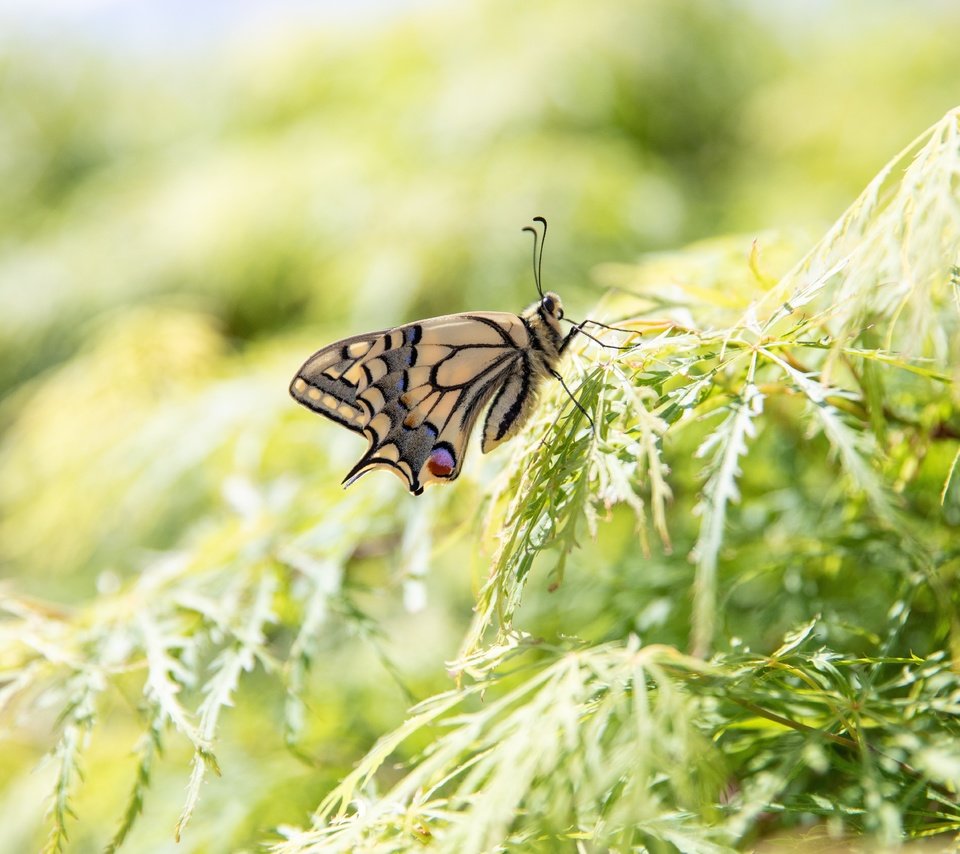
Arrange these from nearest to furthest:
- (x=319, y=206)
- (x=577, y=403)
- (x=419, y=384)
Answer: (x=577, y=403) → (x=419, y=384) → (x=319, y=206)

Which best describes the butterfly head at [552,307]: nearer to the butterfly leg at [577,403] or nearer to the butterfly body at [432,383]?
the butterfly body at [432,383]

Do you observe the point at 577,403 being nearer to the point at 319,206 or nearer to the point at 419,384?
the point at 419,384

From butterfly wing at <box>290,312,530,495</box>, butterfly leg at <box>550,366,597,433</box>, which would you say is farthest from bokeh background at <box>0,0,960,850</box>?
butterfly leg at <box>550,366,597,433</box>

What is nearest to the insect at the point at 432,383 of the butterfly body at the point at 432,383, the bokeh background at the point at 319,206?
the butterfly body at the point at 432,383

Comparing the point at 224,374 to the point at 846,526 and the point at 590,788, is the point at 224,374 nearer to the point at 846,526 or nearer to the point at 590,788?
the point at 846,526

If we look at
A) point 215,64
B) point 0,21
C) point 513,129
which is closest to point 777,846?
point 513,129

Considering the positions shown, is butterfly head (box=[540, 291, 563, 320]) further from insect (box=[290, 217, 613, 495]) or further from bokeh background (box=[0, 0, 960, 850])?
bokeh background (box=[0, 0, 960, 850])

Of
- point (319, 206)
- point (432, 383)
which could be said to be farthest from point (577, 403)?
point (319, 206)
